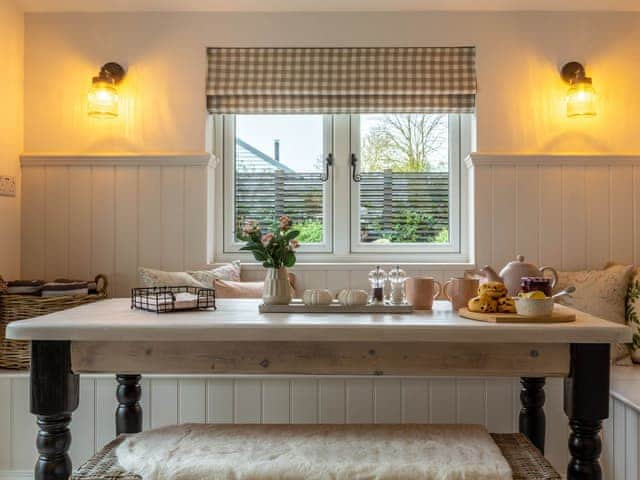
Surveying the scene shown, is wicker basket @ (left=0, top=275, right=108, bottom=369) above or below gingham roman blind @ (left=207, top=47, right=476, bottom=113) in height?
below

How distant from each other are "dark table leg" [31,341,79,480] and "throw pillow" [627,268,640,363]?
7.54 ft

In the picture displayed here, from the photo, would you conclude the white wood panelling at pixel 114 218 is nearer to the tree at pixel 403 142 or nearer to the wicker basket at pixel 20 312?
the wicker basket at pixel 20 312

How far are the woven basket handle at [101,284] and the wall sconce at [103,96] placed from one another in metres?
0.80

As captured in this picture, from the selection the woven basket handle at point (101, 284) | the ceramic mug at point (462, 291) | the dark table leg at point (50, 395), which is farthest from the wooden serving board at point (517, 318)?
the woven basket handle at point (101, 284)

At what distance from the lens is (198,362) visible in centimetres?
159

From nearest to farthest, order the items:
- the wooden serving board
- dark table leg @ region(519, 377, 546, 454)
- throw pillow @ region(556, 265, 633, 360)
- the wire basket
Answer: the wooden serving board < the wire basket < dark table leg @ region(519, 377, 546, 454) < throw pillow @ region(556, 265, 633, 360)

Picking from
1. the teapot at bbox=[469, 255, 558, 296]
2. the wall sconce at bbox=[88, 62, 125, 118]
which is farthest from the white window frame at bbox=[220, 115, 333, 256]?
the teapot at bbox=[469, 255, 558, 296]

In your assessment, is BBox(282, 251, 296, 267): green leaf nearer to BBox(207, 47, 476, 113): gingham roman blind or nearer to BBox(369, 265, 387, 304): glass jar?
BBox(369, 265, 387, 304): glass jar

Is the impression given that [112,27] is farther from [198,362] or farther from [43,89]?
[198,362]

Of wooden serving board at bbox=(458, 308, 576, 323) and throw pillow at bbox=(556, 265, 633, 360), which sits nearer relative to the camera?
wooden serving board at bbox=(458, 308, 576, 323)

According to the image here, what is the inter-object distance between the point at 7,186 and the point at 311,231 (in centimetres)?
153

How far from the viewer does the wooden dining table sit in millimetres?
1515

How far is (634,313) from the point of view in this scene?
267 cm

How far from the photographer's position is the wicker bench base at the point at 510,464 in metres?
1.50
